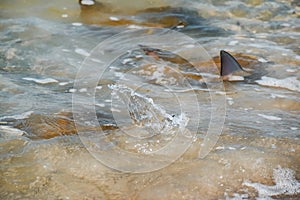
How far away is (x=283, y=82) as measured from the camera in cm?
448

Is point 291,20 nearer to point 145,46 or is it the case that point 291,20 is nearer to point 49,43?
point 145,46

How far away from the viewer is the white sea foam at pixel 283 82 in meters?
4.38

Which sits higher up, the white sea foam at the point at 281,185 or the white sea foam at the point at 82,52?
the white sea foam at the point at 82,52

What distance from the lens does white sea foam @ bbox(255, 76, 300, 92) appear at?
14.4 feet

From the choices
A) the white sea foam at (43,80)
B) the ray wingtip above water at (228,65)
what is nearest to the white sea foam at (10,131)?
the white sea foam at (43,80)

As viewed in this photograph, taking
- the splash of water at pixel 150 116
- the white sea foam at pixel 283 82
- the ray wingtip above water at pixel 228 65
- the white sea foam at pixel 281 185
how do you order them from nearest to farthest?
the white sea foam at pixel 281 185 < the splash of water at pixel 150 116 < the white sea foam at pixel 283 82 < the ray wingtip above water at pixel 228 65

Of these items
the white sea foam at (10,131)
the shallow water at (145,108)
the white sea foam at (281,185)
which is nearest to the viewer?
the white sea foam at (281,185)

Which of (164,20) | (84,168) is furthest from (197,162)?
(164,20)

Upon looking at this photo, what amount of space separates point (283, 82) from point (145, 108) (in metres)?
1.58

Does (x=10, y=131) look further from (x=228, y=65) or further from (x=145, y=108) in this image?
(x=228, y=65)

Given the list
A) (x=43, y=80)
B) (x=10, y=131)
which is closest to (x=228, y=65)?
(x=43, y=80)

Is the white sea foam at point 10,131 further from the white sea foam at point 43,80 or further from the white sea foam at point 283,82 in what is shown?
the white sea foam at point 283,82

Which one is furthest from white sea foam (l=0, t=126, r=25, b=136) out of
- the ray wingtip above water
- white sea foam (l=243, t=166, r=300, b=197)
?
the ray wingtip above water

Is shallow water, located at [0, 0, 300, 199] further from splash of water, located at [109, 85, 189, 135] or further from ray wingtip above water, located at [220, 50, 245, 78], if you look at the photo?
ray wingtip above water, located at [220, 50, 245, 78]
